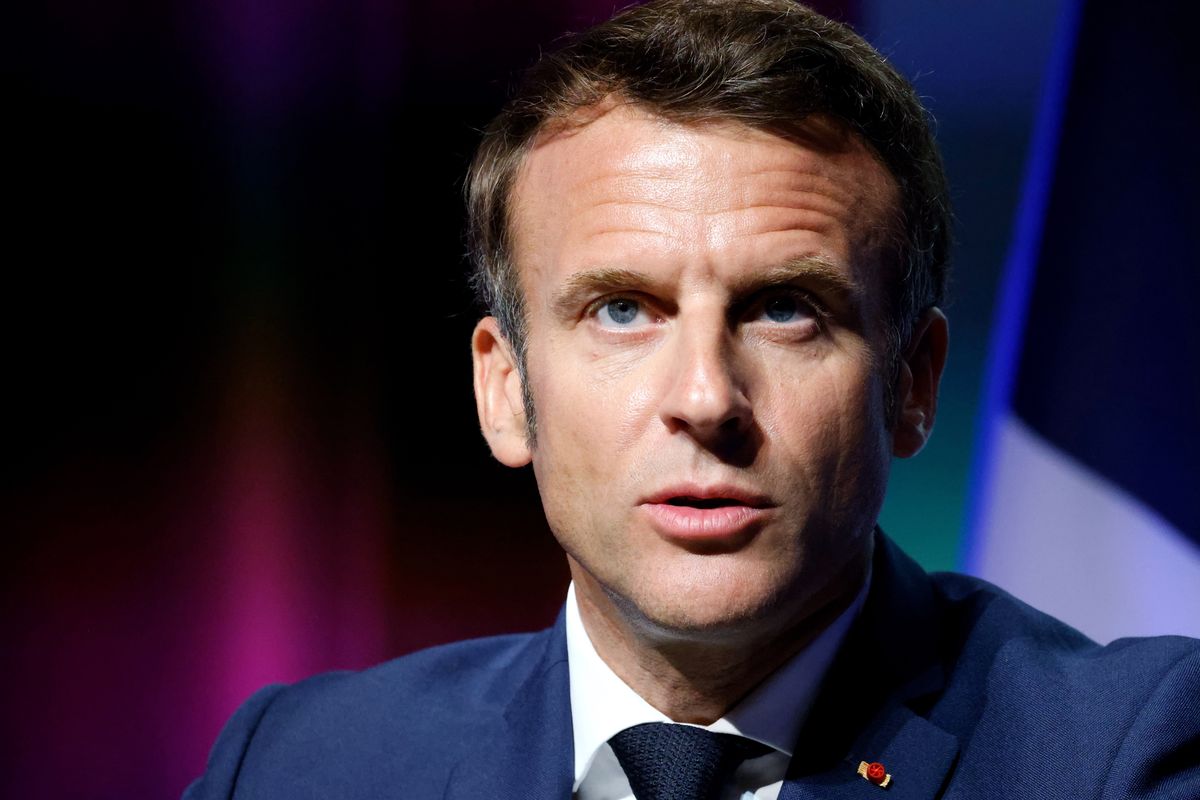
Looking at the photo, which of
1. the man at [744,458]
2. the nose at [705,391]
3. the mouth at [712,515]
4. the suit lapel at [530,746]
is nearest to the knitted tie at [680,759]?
the man at [744,458]

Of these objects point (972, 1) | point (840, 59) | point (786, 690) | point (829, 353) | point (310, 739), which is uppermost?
point (972, 1)

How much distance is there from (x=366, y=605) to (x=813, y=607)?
46.8 inches

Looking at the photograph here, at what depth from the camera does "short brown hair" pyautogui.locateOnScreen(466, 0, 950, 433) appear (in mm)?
1952

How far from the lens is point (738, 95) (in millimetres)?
1935

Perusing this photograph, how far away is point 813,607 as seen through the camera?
1.99m

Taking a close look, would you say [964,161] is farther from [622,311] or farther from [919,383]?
[622,311]

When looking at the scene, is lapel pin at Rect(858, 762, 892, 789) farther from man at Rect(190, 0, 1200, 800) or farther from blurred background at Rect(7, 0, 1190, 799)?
blurred background at Rect(7, 0, 1190, 799)

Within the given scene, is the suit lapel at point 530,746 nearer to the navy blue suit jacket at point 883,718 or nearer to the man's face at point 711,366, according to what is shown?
the navy blue suit jacket at point 883,718

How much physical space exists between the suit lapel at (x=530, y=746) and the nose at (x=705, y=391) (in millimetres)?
583

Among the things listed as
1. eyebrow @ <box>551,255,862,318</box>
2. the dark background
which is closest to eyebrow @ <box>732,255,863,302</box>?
eyebrow @ <box>551,255,862,318</box>

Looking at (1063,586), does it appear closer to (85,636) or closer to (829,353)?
(829,353)

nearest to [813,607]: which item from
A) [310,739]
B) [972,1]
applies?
[310,739]

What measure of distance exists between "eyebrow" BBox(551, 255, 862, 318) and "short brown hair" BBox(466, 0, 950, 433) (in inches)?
5.3

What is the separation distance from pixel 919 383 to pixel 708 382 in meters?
0.56
